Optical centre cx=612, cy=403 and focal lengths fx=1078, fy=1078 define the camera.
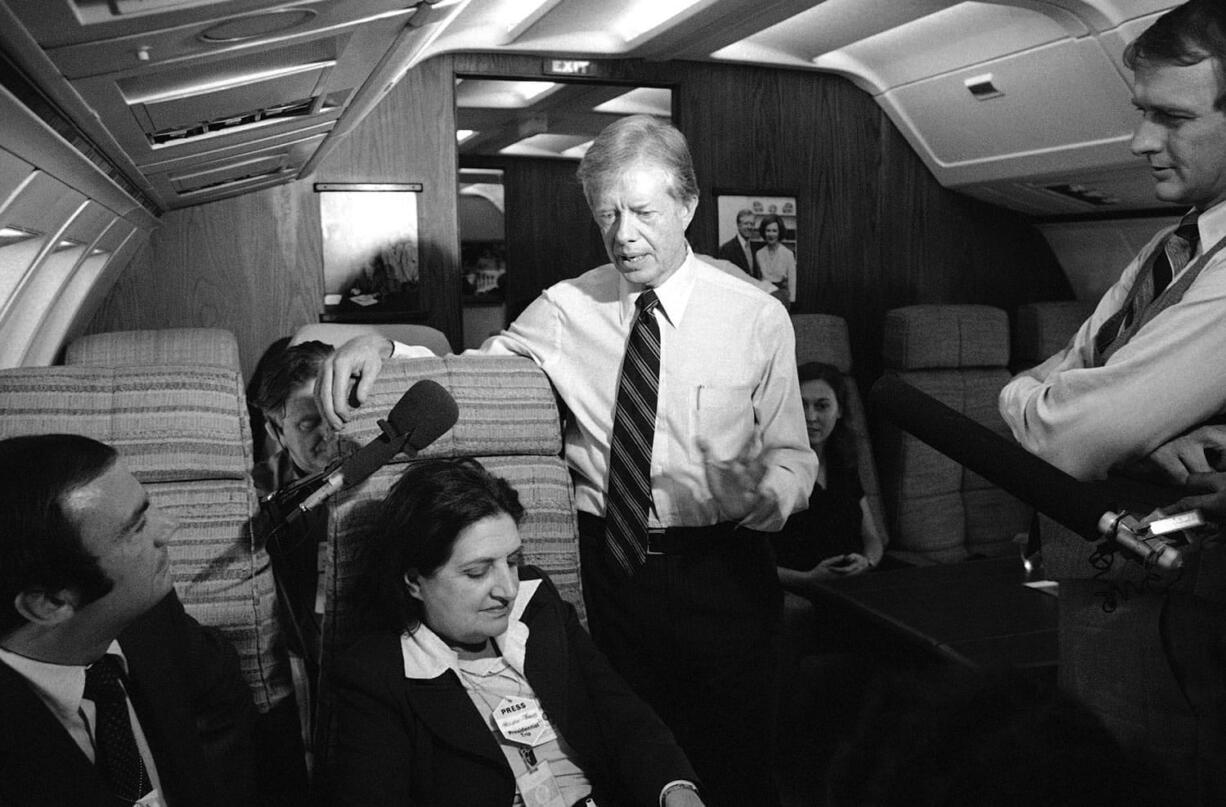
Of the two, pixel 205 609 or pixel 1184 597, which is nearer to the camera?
pixel 1184 597

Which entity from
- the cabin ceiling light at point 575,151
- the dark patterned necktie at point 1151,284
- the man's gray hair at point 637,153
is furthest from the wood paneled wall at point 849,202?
the dark patterned necktie at point 1151,284

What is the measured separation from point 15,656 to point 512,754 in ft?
2.76

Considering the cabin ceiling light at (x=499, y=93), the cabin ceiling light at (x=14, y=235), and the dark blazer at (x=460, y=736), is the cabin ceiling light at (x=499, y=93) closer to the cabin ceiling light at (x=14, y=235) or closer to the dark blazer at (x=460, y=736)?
the cabin ceiling light at (x=14, y=235)

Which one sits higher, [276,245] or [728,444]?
[276,245]

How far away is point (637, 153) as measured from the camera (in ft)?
6.66

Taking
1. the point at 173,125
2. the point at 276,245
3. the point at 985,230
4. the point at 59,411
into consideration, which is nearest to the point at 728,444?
the point at 59,411

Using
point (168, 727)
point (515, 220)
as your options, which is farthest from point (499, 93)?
point (168, 727)

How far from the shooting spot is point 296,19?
1836 mm

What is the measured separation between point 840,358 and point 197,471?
10.5ft

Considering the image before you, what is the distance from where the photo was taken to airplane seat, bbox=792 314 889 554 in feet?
14.9

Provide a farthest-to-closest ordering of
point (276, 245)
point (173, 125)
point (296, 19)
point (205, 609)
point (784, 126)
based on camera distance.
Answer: point (784, 126)
point (276, 245)
point (173, 125)
point (205, 609)
point (296, 19)

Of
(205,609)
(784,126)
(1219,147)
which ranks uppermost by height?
(784,126)

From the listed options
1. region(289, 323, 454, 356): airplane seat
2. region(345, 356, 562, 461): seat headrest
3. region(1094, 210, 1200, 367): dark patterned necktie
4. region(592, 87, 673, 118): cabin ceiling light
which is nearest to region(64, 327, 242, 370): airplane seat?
region(289, 323, 454, 356): airplane seat

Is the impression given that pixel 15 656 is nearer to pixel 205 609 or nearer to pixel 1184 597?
pixel 205 609
